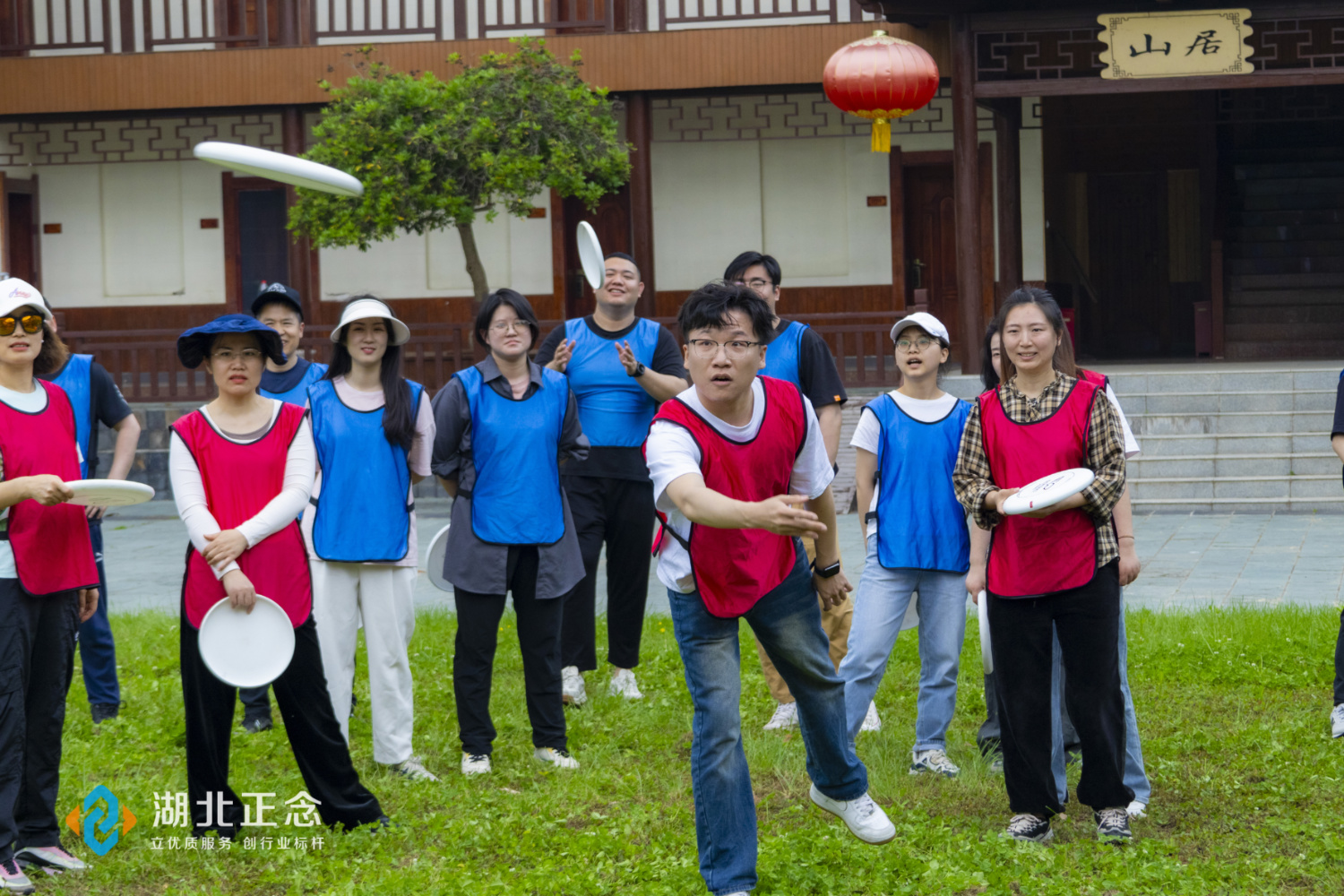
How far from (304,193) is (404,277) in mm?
4933

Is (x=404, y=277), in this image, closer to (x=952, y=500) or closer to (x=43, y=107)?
(x=43, y=107)

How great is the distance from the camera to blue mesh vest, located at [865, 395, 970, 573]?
4.91 m

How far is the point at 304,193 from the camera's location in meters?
13.0

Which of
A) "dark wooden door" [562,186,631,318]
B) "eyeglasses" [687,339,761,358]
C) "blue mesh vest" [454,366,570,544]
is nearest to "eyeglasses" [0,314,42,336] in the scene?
→ "blue mesh vest" [454,366,570,544]

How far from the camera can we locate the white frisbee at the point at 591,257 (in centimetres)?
618

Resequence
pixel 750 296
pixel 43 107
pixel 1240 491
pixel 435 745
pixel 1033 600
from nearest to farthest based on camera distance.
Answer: pixel 750 296, pixel 1033 600, pixel 435 745, pixel 1240 491, pixel 43 107

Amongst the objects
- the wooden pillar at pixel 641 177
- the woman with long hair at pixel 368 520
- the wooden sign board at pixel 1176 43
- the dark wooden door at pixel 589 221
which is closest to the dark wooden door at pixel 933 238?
the wooden pillar at pixel 641 177

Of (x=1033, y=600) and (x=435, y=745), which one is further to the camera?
(x=435, y=745)

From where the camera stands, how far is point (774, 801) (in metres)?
4.93

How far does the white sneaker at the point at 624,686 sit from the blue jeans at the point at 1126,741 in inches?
89.9

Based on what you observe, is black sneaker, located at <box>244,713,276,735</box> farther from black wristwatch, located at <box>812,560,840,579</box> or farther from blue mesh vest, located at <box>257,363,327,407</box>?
black wristwatch, located at <box>812,560,840,579</box>

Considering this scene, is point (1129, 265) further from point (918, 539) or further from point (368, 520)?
point (368, 520)

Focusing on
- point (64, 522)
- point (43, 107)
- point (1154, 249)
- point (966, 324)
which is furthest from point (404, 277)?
point (64, 522)

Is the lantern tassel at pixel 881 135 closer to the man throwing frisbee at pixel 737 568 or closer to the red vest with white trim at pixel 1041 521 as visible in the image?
the red vest with white trim at pixel 1041 521
